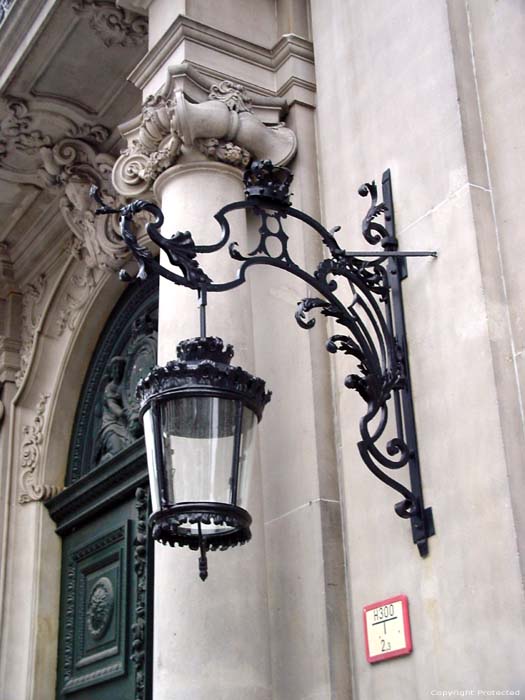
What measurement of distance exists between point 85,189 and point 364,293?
151 inches

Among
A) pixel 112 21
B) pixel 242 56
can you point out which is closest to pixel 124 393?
pixel 112 21

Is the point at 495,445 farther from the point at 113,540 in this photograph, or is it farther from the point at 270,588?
the point at 113,540

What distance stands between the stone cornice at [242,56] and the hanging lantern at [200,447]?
2184 mm

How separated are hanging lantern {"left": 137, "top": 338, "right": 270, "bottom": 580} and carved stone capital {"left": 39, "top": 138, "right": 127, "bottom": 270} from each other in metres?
3.72

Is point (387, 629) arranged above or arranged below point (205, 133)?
below

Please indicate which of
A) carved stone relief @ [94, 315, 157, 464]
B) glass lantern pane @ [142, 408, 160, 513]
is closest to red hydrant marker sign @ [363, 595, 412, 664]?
glass lantern pane @ [142, 408, 160, 513]

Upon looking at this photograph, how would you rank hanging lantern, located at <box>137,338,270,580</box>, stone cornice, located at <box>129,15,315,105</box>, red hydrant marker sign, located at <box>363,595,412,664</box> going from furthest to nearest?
stone cornice, located at <box>129,15,315,105</box> < red hydrant marker sign, located at <box>363,595,412,664</box> < hanging lantern, located at <box>137,338,270,580</box>

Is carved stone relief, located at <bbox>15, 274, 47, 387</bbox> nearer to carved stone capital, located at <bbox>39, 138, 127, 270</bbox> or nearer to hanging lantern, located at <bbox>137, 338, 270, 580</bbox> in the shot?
carved stone capital, located at <bbox>39, 138, 127, 270</bbox>

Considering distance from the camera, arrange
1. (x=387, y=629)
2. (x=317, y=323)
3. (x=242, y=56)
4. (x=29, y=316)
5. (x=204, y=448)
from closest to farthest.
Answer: (x=204, y=448), (x=387, y=629), (x=317, y=323), (x=242, y=56), (x=29, y=316)

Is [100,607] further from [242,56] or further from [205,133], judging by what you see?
[242,56]

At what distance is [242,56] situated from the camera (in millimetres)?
5598

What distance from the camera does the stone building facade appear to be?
3.94 metres

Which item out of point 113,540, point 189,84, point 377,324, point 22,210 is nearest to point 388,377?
point 377,324

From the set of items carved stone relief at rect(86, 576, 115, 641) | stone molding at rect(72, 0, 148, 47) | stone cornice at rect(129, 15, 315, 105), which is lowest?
carved stone relief at rect(86, 576, 115, 641)
